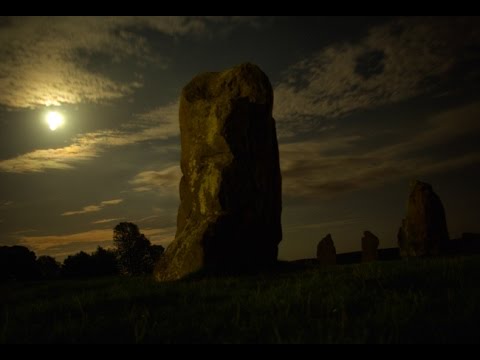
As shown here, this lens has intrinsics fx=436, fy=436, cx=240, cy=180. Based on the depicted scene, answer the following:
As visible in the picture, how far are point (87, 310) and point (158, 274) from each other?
23.8ft

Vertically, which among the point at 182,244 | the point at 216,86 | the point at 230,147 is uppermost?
the point at 216,86

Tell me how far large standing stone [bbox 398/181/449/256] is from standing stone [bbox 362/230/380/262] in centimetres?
883

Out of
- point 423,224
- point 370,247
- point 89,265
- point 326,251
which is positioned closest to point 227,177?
point 423,224

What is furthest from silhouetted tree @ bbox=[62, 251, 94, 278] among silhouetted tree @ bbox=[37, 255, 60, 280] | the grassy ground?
the grassy ground

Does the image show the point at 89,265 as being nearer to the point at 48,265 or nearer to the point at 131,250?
the point at 131,250

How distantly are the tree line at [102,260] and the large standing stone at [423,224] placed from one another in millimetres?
20524

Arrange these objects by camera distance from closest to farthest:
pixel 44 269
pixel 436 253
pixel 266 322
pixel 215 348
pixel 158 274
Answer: pixel 215 348 → pixel 266 322 → pixel 158 274 → pixel 436 253 → pixel 44 269

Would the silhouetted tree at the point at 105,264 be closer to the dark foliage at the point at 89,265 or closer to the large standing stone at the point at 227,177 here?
the dark foliage at the point at 89,265

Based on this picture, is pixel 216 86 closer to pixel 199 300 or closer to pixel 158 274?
pixel 158 274

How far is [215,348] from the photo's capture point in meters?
4.65

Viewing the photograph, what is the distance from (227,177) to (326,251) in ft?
96.5

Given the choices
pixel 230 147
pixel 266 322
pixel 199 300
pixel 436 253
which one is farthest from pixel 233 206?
pixel 436 253

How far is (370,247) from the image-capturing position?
143 feet

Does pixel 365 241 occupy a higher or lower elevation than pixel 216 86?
lower
